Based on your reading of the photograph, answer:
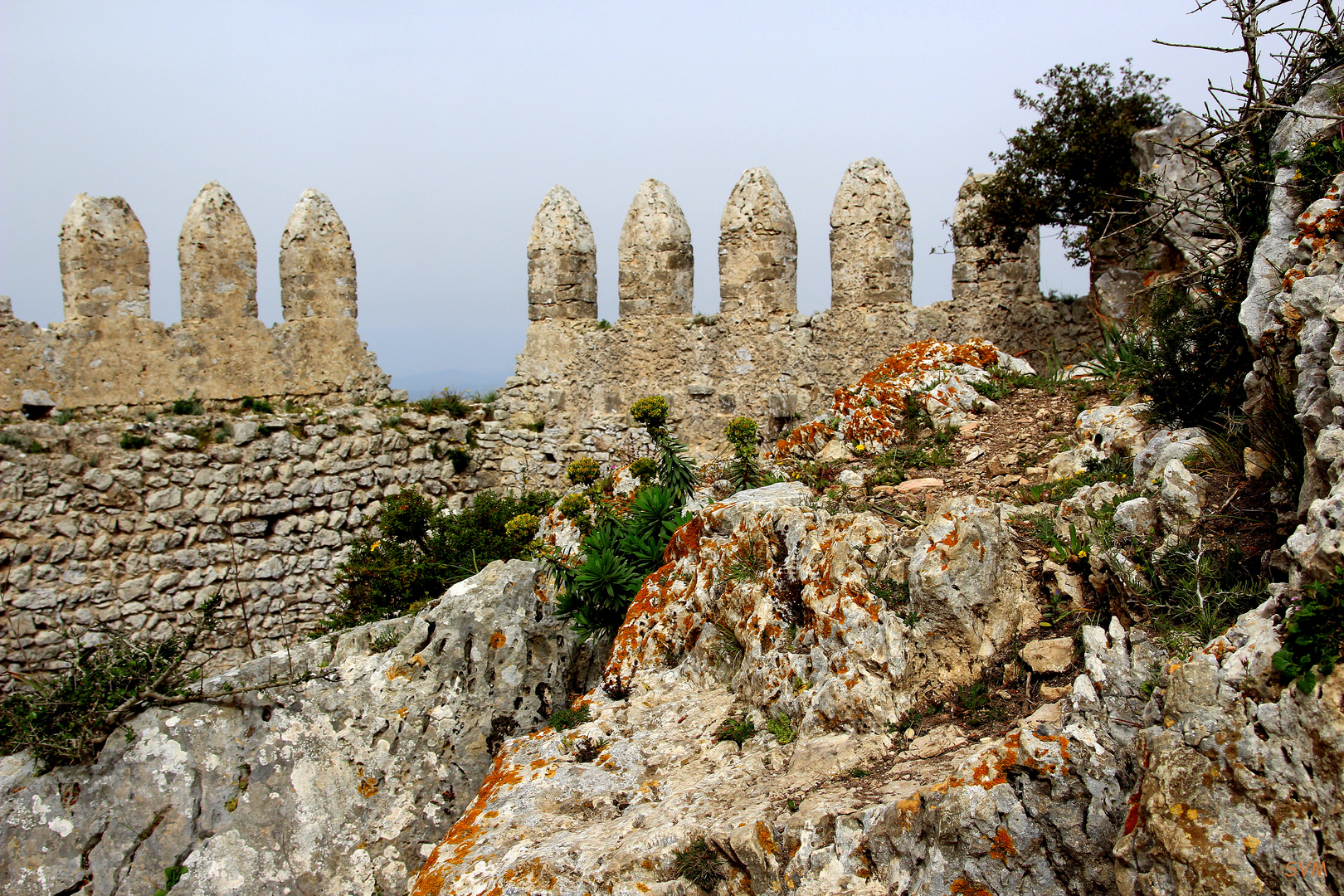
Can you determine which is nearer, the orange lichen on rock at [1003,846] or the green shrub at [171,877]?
the orange lichen on rock at [1003,846]

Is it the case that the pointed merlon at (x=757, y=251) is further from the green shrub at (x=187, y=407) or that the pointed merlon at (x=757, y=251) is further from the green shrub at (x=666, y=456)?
the green shrub at (x=187, y=407)

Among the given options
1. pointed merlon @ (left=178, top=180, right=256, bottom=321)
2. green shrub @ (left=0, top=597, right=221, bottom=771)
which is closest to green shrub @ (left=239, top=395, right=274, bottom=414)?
pointed merlon @ (left=178, top=180, right=256, bottom=321)

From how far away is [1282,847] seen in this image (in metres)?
2.07

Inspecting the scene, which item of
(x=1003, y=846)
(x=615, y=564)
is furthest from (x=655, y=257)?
(x=1003, y=846)

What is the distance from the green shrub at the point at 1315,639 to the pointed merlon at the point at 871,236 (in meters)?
8.14

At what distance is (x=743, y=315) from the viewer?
10797 mm

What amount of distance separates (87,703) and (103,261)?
7888 millimetres

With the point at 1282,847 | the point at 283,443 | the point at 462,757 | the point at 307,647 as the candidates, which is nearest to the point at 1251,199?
the point at 1282,847

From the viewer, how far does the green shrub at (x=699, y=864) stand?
10.2 ft

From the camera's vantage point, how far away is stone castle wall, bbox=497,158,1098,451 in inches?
384

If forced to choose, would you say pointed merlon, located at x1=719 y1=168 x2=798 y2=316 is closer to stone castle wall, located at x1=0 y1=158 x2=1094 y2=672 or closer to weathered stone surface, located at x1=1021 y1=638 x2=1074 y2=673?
stone castle wall, located at x1=0 y1=158 x2=1094 y2=672

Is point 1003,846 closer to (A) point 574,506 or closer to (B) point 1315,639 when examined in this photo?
(B) point 1315,639

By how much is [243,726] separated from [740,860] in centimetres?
346

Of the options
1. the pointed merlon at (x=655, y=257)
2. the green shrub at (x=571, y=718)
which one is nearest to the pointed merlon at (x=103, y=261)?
the pointed merlon at (x=655, y=257)
